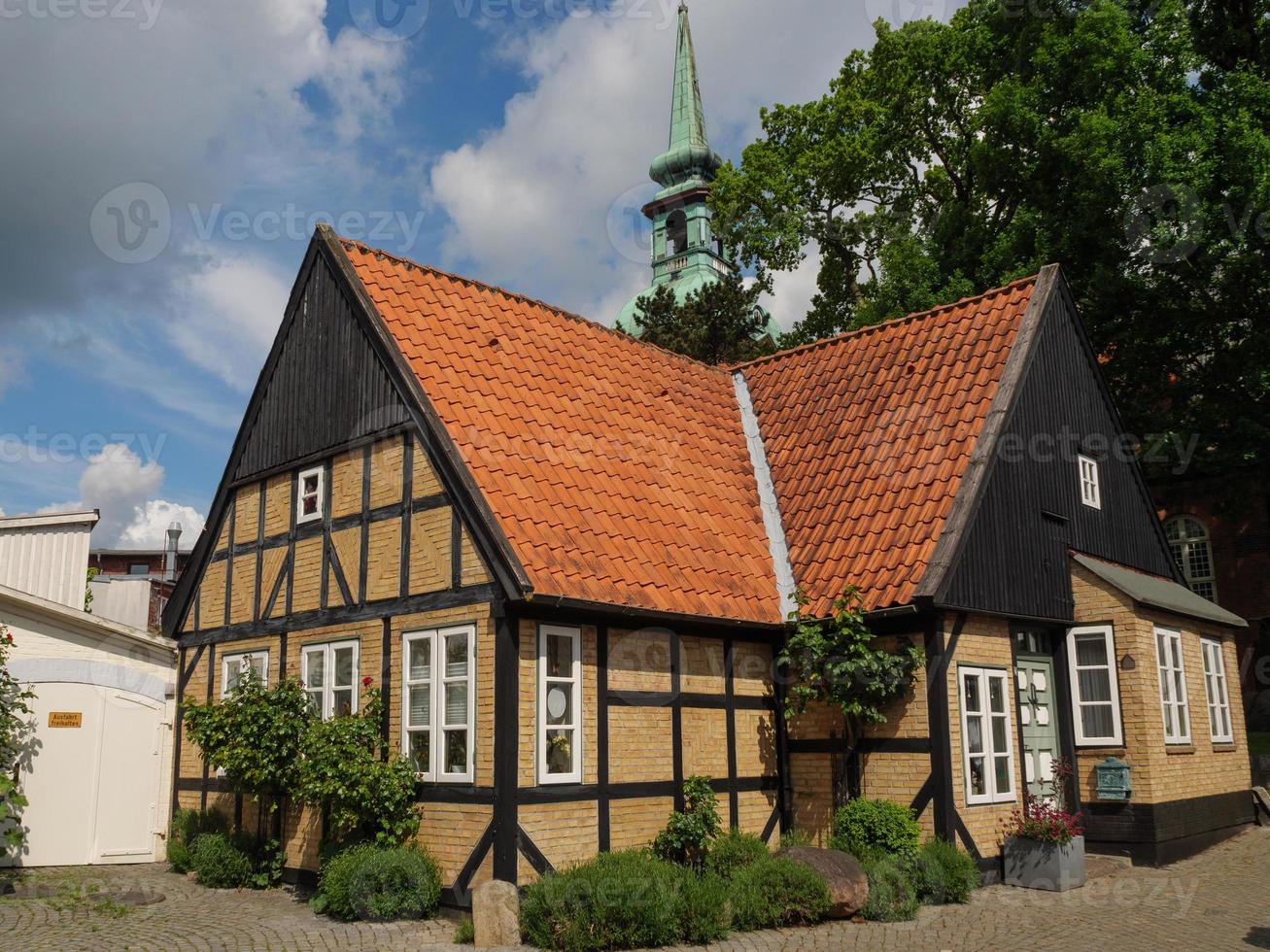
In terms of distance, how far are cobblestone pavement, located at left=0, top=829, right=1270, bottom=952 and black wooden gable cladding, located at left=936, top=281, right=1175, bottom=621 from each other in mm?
3328

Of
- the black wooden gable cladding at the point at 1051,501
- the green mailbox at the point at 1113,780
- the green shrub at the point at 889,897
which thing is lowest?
the green shrub at the point at 889,897

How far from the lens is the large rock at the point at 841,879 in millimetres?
11188

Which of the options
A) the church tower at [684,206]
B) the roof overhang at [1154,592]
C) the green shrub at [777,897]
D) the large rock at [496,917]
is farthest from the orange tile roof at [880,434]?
the church tower at [684,206]

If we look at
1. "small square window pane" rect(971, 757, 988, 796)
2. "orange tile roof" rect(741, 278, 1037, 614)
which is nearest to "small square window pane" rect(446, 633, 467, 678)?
"orange tile roof" rect(741, 278, 1037, 614)

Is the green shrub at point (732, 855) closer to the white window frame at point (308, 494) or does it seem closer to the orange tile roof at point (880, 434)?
the orange tile roof at point (880, 434)

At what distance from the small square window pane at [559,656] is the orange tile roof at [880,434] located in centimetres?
350

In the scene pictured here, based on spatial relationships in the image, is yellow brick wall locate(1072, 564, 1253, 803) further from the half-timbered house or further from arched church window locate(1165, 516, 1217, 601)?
arched church window locate(1165, 516, 1217, 601)

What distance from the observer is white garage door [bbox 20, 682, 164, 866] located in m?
15.9

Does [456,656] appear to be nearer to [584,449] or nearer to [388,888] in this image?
[388,888]

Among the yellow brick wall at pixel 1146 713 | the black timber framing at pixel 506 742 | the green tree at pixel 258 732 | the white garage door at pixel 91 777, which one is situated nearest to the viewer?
the black timber framing at pixel 506 742

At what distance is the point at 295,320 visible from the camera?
1570cm

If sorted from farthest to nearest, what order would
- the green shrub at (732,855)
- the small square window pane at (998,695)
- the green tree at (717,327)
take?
the green tree at (717,327), the small square window pane at (998,695), the green shrub at (732,855)

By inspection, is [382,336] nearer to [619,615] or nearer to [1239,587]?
[619,615]

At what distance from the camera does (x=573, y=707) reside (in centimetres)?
1187
